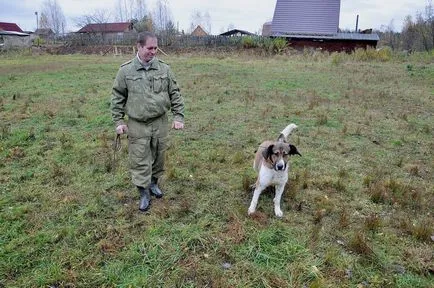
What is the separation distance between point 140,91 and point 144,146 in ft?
2.04

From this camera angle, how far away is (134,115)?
13.2 ft

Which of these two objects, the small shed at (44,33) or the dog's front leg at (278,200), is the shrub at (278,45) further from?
the small shed at (44,33)

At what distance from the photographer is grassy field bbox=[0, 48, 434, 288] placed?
3.29m

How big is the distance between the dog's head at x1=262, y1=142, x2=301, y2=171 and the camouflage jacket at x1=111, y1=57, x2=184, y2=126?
128cm

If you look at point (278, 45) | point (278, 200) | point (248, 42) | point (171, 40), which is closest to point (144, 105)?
point (278, 200)

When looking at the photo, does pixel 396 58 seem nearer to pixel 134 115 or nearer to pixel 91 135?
pixel 91 135

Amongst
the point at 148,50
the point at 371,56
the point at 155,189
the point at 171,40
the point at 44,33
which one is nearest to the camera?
the point at 148,50

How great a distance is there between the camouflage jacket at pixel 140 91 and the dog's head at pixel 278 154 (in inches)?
50.3

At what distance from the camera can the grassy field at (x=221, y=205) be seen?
329 centimetres

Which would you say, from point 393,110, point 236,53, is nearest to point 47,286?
point 393,110

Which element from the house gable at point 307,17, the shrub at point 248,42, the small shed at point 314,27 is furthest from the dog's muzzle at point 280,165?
the house gable at point 307,17

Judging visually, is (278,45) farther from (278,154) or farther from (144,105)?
(144,105)

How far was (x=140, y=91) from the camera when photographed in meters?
3.97

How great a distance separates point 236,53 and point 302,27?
832 cm
